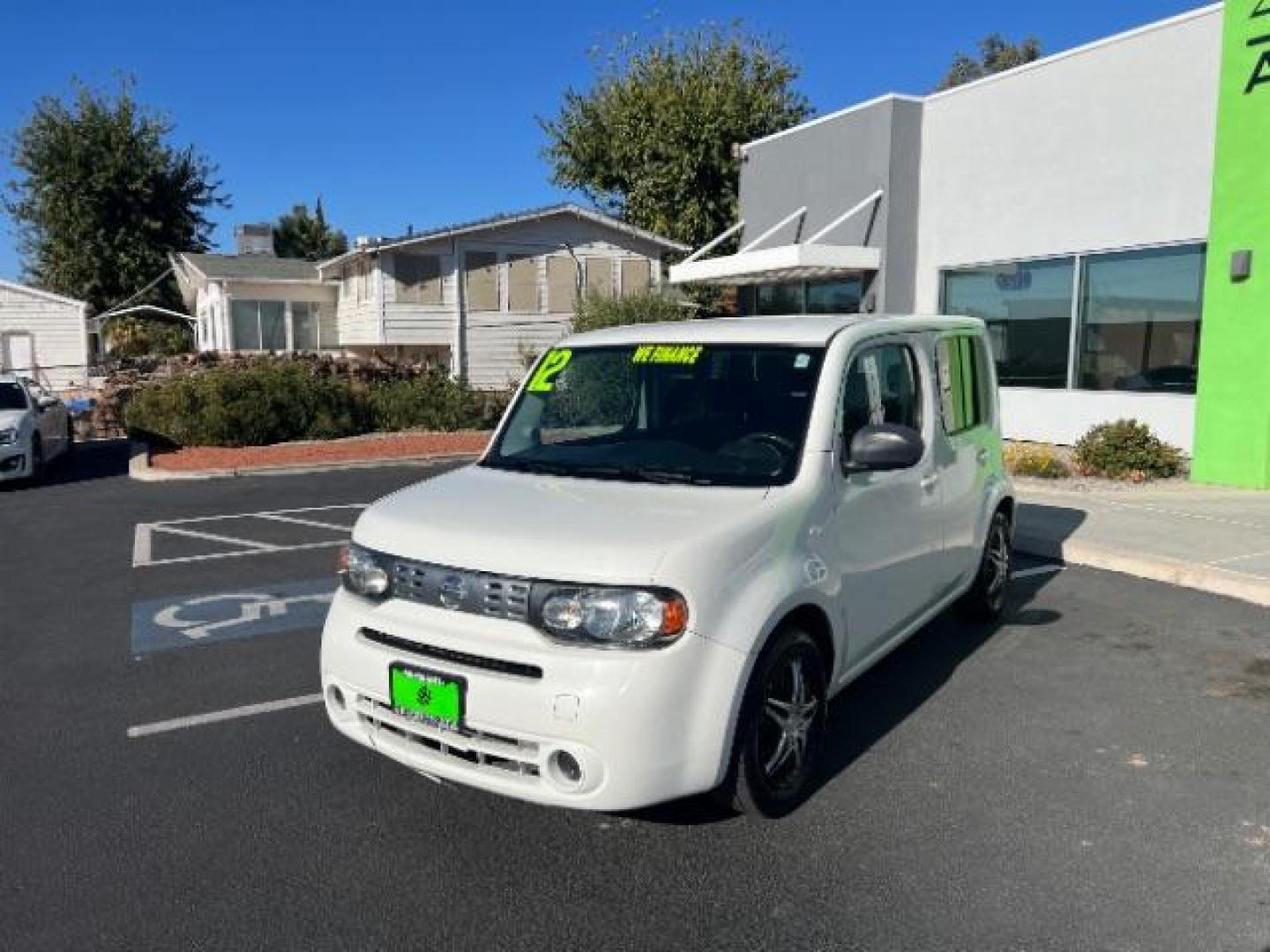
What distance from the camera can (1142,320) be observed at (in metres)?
12.2

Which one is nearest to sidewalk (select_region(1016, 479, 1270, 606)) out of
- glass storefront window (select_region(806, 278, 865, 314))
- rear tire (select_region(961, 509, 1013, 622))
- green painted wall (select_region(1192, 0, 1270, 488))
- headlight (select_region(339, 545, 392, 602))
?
green painted wall (select_region(1192, 0, 1270, 488))

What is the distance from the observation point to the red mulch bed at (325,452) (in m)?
14.6

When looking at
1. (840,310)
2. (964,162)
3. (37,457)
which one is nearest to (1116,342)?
(964,162)

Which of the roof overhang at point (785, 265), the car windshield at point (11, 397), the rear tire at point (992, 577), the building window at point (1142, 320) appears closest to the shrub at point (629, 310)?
the roof overhang at point (785, 265)

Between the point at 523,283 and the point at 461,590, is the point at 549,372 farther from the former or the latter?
the point at 523,283

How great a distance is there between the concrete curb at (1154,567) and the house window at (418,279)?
19412mm

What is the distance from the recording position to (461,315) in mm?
25281

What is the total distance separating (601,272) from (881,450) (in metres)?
24.0

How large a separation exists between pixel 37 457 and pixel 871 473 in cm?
1305

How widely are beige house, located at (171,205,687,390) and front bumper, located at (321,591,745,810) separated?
2043 cm

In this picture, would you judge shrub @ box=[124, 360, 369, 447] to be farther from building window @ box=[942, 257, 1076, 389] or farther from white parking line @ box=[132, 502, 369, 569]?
building window @ box=[942, 257, 1076, 389]

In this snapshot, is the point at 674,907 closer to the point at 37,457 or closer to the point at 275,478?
the point at 275,478

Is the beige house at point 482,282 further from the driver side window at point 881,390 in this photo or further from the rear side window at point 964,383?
the driver side window at point 881,390

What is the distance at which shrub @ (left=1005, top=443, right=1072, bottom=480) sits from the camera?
1162 cm
